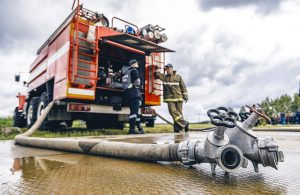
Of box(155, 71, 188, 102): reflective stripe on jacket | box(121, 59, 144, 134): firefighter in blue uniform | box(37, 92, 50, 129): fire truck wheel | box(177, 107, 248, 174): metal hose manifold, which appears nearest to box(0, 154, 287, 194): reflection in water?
box(177, 107, 248, 174): metal hose manifold

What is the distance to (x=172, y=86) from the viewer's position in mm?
7125

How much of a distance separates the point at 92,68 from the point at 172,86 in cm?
232

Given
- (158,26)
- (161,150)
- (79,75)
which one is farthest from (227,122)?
(158,26)

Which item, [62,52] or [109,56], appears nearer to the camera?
[62,52]

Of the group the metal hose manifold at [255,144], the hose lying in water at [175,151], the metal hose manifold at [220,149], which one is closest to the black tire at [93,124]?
the hose lying in water at [175,151]

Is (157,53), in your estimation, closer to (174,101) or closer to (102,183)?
(174,101)

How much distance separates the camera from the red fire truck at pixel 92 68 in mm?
5668

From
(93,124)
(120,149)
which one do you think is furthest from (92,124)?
(120,149)

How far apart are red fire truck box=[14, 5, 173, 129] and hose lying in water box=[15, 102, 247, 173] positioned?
2.65m

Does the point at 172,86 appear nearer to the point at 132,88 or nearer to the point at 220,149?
the point at 132,88

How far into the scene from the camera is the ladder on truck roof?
18.3ft

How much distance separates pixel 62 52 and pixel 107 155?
4.27 meters

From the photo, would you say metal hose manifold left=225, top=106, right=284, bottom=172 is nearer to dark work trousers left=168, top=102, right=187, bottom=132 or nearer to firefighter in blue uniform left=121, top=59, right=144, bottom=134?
firefighter in blue uniform left=121, top=59, right=144, bottom=134

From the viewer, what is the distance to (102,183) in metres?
1.49
